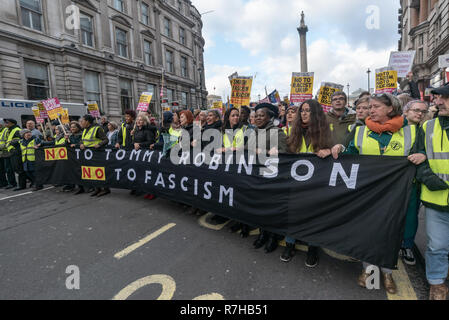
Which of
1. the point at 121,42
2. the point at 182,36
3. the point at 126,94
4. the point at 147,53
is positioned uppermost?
the point at 182,36

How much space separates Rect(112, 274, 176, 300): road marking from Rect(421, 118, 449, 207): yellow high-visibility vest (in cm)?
256

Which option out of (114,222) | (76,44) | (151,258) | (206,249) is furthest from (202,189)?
(76,44)

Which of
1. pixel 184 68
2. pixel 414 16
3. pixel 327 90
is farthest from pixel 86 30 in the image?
pixel 414 16

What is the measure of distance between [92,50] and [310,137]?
21.3 meters

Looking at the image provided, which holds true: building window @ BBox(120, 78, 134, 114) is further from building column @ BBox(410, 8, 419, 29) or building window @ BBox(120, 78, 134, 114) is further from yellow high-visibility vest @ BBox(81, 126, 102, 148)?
building column @ BBox(410, 8, 419, 29)

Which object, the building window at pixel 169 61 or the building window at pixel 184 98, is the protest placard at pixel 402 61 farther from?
the building window at pixel 184 98

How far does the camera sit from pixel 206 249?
10.5ft

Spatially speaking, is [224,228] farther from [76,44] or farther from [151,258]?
[76,44]

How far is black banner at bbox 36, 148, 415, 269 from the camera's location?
7.70ft

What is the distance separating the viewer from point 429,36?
90.3 feet

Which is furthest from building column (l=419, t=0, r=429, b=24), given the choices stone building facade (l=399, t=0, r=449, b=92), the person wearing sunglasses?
the person wearing sunglasses

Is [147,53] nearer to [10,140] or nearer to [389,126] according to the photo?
[10,140]
